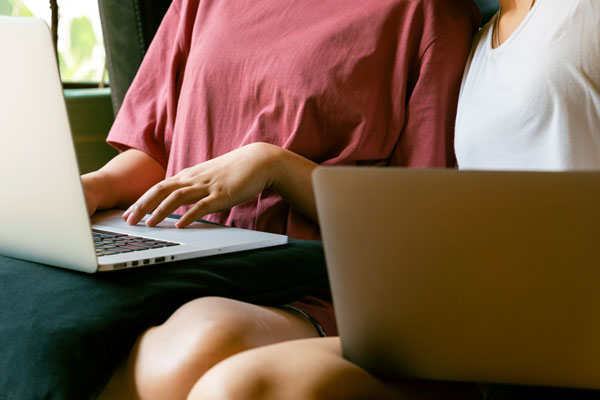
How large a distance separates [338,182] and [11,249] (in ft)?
1.61

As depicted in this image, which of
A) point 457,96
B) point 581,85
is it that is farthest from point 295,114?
point 581,85

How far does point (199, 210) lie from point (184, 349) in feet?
0.94

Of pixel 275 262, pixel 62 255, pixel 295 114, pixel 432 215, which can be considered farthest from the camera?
pixel 295 114

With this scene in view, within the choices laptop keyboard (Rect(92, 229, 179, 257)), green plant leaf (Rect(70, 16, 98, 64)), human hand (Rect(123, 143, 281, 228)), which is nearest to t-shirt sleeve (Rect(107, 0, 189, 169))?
human hand (Rect(123, 143, 281, 228))

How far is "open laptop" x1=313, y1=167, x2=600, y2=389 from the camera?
452 mm

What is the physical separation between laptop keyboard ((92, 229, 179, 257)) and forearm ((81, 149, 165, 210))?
0.69 feet

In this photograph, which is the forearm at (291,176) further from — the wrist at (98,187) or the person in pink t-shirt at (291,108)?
the wrist at (98,187)

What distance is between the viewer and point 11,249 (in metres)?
0.82

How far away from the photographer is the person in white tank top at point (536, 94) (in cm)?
88

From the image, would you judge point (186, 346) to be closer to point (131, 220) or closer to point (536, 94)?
point (131, 220)

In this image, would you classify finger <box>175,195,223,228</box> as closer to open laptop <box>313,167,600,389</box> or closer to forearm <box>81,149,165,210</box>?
Result: forearm <box>81,149,165,210</box>

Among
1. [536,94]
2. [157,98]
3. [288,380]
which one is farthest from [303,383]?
[157,98]

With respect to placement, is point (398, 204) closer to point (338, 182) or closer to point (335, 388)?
point (338, 182)

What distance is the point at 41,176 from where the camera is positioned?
2.25ft
